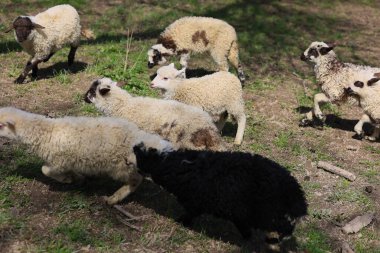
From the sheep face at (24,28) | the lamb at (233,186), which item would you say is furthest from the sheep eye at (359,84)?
the sheep face at (24,28)

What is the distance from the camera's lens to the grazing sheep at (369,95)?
26.9 feet

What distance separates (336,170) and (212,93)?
84.2 inches

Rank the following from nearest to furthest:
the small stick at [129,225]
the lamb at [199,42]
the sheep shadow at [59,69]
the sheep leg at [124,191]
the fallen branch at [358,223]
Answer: the small stick at [129,225] < the sheep leg at [124,191] < the fallen branch at [358,223] < the sheep shadow at [59,69] < the lamb at [199,42]

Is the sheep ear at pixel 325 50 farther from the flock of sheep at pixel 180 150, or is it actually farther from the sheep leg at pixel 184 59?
the sheep leg at pixel 184 59

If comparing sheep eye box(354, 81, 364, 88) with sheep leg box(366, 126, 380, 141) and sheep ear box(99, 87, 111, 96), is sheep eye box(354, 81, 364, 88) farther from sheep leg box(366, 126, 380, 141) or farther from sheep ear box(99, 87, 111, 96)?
sheep ear box(99, 87, 111, 96)

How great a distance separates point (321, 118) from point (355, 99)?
66 cm

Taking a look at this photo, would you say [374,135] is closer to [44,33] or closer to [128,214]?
[128,214]

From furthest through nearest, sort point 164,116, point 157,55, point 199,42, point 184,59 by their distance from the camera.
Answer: point 184,59 < point 157,55 < point 199,42 < point 164,116

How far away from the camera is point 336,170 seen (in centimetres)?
714

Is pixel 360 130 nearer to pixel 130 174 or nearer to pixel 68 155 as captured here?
pixel 130 174

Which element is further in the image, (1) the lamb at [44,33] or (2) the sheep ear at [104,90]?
(1) the lamb at [44,33]

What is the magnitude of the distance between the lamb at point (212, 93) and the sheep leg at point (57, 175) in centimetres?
231

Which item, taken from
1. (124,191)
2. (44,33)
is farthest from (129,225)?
(44,33)

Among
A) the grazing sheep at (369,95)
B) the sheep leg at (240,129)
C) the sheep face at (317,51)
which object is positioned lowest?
the sheep leg at (240,129)
